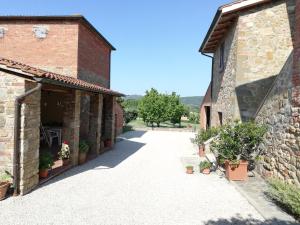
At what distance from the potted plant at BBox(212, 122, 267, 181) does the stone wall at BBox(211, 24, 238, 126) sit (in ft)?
6.50

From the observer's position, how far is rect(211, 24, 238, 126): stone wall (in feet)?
37.1

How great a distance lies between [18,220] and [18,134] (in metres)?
2.13

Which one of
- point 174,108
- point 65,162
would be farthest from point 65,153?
point 174,108

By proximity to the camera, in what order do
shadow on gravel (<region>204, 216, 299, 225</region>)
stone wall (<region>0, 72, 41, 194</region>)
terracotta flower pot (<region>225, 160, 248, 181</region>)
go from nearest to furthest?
shadow on gravel (<region>204, 216, 299, 225</region>) → stone wall (<region>0, 72, 41, 194</region>) → terracotta flower pot (<region>225, 160, 248, 181</region>)

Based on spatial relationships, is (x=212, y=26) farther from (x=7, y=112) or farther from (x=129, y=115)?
(x=129, y=115)

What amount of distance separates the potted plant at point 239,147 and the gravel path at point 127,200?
55cm

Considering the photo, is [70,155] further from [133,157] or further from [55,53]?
[55,53]

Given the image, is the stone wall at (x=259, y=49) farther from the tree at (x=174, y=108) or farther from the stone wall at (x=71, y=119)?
the tree at (x=174, y=108)

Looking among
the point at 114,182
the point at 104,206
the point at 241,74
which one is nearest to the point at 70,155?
the point at 114,182

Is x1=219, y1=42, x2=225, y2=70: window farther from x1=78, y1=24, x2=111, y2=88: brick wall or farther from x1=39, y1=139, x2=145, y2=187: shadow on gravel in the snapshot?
x1=78, y1=24, x2=111, y2=88: brick wall

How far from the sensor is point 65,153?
33.0 feet

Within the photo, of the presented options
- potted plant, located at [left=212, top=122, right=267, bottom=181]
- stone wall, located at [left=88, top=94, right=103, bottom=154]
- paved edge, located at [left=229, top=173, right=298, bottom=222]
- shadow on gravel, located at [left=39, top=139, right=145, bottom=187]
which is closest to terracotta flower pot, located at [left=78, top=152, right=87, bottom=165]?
shadow on gravel, located at [left=39, top=139, right=145, bottom=187]

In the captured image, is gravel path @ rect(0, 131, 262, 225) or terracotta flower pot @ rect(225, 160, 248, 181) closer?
gravel path @ rect(0, 131, 262, 225)

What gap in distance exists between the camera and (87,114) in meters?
13.7
